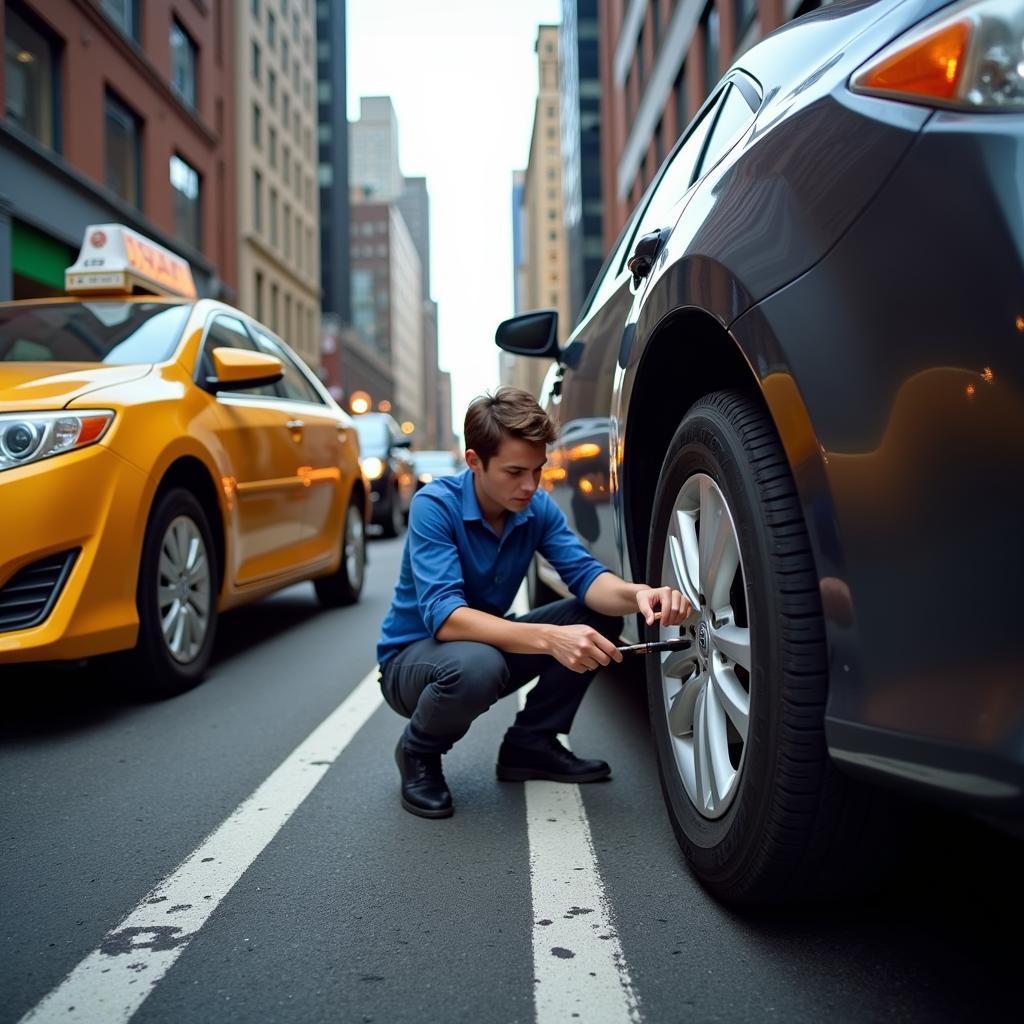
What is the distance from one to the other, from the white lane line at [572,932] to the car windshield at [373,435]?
431 inches

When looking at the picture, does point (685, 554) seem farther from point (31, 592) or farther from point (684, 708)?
point (31, 592)

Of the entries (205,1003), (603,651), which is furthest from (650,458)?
(205,1003)

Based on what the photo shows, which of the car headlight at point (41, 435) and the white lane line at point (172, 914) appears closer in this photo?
the white lane line at point (172, 914)

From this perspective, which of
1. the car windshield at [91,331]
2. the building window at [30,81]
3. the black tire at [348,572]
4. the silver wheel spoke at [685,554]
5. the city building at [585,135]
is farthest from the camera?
the city building at [585,135]

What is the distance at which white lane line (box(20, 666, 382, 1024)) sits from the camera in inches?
65.1

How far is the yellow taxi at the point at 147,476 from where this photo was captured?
3223mm

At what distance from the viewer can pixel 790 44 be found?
198 centimetres

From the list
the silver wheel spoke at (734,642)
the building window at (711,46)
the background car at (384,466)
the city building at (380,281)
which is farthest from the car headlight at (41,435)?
the city building at (380,281)

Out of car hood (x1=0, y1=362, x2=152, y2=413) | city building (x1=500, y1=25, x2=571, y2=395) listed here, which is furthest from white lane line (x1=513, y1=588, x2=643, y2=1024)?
city building (x1=500, y1=25, x2=571, y2=395)

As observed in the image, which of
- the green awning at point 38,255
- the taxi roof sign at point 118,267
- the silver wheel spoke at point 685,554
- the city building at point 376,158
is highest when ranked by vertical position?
the city building at point 376,158

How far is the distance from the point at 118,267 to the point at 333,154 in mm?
65825

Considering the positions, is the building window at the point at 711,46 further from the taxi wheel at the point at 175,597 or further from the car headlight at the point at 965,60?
the car headlight at the point at 965,60

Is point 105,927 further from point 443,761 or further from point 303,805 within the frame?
point 443,761

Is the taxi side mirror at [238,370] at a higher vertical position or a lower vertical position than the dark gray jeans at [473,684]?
higher
